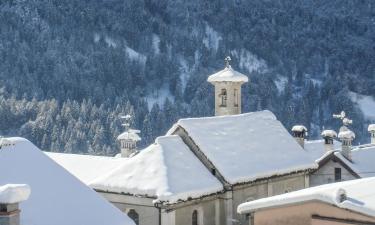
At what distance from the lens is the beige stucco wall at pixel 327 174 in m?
45.3

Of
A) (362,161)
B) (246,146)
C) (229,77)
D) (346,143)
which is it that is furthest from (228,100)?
(362,161)

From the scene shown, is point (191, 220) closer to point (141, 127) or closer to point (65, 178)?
point (65, 178)

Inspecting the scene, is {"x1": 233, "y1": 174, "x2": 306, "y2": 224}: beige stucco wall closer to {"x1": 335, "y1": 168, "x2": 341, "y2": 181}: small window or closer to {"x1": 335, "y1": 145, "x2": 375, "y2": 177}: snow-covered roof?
{"x1": 335, "y1": 168, "x2": 341, "y2": 181}: small window

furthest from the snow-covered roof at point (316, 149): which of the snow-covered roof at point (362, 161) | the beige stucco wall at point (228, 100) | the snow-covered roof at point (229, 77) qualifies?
the snow-covered roof at point (229, 77)

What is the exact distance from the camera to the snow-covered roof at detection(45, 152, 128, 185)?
39497mm

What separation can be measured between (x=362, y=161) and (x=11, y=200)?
31.4 m

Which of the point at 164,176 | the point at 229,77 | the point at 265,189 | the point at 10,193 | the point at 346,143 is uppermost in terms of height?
the point at 229,77

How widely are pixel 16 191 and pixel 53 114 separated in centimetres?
16217

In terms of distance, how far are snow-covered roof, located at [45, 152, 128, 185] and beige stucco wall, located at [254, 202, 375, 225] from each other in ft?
62.7

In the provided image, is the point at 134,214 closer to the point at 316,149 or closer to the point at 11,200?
the point at 11,200

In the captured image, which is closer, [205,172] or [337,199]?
[337,199]

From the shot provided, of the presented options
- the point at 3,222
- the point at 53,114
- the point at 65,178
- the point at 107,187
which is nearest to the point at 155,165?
the point at 107,187

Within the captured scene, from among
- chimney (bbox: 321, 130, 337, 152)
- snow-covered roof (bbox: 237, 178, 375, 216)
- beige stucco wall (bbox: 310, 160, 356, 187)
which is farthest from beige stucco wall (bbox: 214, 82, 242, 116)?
snow-covered roof (bbox: 237, 178, 375, 216)

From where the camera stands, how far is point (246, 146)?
36.2m
